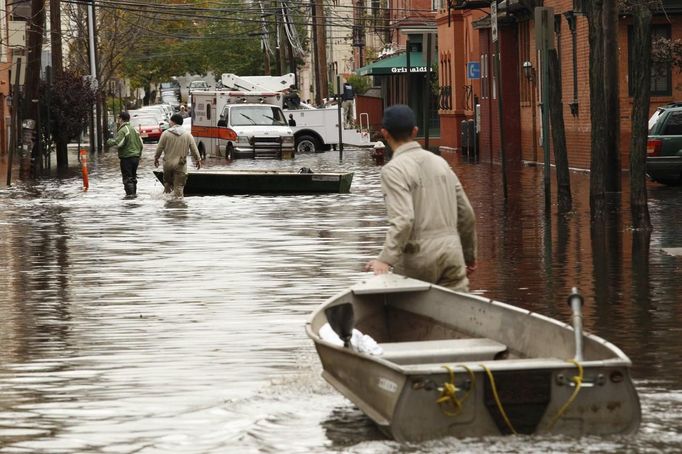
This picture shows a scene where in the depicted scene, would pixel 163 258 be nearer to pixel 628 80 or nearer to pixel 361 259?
pixel 361 259

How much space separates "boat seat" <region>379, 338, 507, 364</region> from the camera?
30.1ft

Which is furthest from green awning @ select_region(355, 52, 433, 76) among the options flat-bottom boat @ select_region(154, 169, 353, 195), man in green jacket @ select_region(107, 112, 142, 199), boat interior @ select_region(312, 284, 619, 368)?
boat interior @ select_region(312, 284, 619, 368)

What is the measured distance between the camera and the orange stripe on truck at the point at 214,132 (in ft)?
177

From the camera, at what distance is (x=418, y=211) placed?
9.58 m

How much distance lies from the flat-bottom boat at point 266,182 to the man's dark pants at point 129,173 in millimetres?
542

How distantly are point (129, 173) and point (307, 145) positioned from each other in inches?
1160

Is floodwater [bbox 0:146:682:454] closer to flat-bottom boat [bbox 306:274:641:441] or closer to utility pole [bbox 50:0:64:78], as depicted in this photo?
flat-bottom boat [bbox 306:274:641:441]

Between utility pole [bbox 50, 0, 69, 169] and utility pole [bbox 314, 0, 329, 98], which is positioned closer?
utility pole [bbox 50, 0, 69, 169]

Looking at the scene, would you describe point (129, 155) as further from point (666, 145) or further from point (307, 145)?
point (307, 145)

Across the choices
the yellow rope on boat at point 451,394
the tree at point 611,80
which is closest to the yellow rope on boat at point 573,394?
the yellow rope on boat at point 451,394

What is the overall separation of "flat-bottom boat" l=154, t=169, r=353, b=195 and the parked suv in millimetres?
5612

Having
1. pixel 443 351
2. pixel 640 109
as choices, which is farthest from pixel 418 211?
pixel 640 109

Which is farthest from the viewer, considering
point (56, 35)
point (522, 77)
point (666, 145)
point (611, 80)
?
point (56, 35)

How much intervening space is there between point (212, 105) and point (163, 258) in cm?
3799
